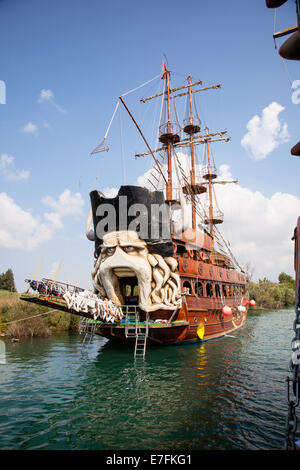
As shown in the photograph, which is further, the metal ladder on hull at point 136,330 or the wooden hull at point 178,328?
the wooden hull at point 178,328

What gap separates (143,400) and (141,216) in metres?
9.45

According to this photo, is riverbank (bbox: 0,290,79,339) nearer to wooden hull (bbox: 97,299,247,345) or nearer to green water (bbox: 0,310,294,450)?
green water (bbox: 0,310,294,450)

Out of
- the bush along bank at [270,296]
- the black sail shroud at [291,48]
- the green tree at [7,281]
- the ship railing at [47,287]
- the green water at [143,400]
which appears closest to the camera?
the black sail shroud at [291,48]

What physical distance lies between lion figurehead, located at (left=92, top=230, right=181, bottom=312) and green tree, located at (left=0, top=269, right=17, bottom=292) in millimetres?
49220

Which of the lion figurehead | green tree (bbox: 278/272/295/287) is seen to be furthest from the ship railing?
green tree (bbox: 278/272/295/287)

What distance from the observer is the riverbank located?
67.9 feet

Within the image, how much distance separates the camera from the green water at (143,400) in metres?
6.38

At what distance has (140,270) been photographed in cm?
1522

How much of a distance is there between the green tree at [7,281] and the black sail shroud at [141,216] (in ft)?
162

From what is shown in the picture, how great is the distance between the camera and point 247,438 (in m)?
6.39

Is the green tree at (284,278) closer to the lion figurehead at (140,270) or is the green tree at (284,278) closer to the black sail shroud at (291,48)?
the lion figurehead at (140,270)

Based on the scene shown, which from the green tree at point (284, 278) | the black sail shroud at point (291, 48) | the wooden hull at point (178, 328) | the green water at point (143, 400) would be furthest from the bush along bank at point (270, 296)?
the black sail shroud at point (291, 48)

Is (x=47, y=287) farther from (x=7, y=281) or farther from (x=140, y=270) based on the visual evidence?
(x=7, y=281)
